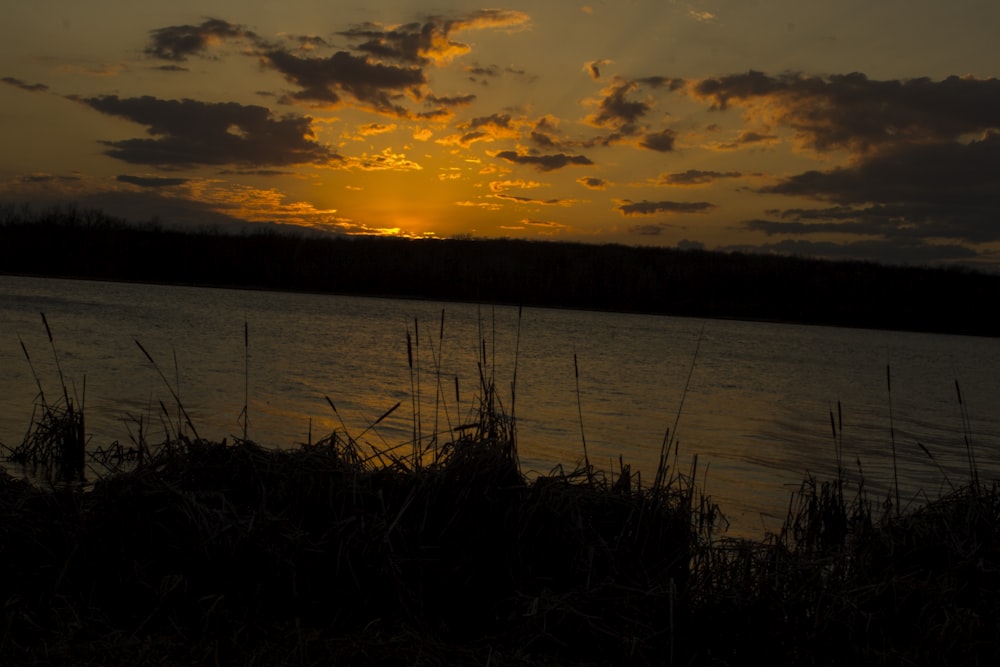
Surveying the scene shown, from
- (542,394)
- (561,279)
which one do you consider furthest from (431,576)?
(561,279)

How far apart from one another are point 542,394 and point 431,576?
1483cm

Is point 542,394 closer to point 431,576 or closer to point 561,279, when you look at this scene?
point 431,576

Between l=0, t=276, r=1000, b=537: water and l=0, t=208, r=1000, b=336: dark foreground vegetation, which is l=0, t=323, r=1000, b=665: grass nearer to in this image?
l=0, t=276, r=1000, b=537: water

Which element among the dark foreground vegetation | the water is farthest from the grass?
the dark foreground vegetation

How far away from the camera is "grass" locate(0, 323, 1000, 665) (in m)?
3.93

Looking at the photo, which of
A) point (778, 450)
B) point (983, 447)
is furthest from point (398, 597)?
point (983, 447)

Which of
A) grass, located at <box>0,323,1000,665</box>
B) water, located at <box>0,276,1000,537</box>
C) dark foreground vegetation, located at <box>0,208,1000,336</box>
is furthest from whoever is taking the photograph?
dark foreground vegetation, located at <box>0,208,1000,336</box>

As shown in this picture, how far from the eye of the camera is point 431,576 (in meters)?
4.78

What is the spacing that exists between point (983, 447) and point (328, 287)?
73.5 m

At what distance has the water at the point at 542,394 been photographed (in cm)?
1226

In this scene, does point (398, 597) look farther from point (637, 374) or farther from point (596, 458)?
point (637, 374)

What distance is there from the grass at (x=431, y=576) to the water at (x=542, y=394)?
85 cm

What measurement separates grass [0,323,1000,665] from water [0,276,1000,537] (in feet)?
2.80

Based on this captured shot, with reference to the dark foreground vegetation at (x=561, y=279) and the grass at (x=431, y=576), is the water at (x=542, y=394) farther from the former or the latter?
the dark foreground vegetation at (x=561, y=279)
